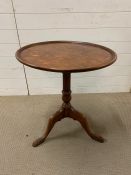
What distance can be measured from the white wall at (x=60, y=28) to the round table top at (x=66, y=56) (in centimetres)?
33

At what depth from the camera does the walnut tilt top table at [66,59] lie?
1.15m

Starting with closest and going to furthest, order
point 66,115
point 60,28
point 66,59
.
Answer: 1. point 66,59
2. point 66,115
3. point 60,28

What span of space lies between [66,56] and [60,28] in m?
0.60

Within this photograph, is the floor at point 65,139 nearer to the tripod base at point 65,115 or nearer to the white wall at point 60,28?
the tripod base at point 65,115

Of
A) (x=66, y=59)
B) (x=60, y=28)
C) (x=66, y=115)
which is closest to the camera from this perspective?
(x=66, y=59)

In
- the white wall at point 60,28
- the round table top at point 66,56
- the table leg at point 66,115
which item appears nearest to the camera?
the round table top at point 66,56

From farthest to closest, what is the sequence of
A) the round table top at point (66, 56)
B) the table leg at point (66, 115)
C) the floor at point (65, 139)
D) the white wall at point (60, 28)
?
the white wall at point (60, 28) < the table leg at point (66, 115) < the floor at point (65, 139) < the round table top at point (66, 56)

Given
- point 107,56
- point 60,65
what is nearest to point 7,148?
point 60,65

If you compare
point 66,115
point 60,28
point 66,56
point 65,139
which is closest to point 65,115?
point 66,115

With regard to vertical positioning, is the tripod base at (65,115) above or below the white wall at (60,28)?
below

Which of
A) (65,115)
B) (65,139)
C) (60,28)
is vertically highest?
(60,28)

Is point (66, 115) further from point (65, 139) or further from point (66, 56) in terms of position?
point (66, 56)

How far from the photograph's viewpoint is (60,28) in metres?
1.82

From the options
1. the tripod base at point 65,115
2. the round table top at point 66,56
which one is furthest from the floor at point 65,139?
the round table top at point 66,56
